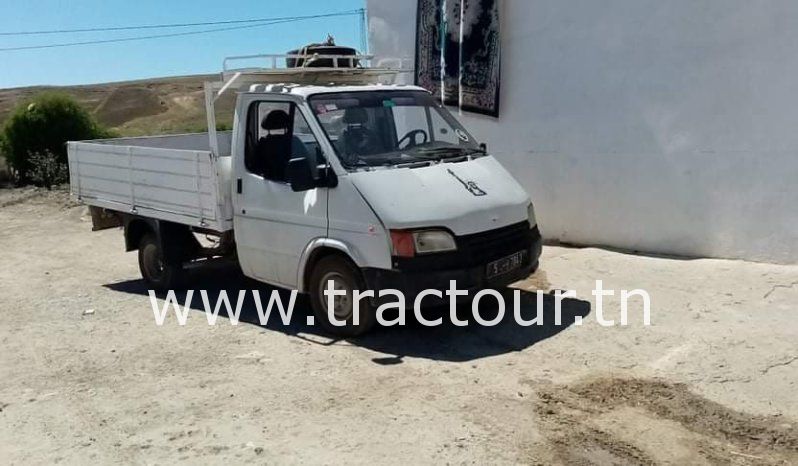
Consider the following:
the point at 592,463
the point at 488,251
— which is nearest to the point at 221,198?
the point at 488,251

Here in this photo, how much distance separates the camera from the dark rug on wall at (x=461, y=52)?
9.39 m

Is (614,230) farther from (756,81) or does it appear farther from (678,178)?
(756,81)

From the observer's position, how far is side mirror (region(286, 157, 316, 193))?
6.06m

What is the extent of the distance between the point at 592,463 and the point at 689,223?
4448 millimetres

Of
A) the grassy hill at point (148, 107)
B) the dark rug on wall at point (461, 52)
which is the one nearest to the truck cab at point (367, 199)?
the dark rug on wall at point (461, 52)

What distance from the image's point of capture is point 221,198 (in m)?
7.00

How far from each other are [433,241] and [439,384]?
1078 mm

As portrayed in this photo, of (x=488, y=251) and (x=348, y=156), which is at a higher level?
(x=348, y=156)

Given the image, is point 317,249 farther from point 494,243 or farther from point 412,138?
point 494,243

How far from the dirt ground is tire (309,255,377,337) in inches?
5.3

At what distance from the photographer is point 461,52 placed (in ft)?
32.0

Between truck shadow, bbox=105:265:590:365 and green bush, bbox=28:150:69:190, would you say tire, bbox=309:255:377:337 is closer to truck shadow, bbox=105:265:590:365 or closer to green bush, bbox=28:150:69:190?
truck shadow, bbox=105:265:590:365

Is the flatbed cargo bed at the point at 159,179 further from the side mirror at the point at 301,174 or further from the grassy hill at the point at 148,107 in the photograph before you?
the grassy hill at the point at 148,107

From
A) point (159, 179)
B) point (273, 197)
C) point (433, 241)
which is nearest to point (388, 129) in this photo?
point (273, 197)
